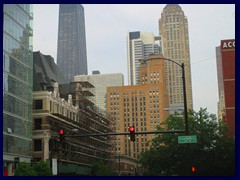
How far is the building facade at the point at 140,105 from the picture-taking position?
122m

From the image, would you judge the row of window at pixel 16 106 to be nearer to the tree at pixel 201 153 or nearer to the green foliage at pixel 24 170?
the green foliage at pixel 24 170

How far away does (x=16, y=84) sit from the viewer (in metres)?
64.8

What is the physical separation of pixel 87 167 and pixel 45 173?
91.4ft

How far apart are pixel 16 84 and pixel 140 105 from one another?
214 ft

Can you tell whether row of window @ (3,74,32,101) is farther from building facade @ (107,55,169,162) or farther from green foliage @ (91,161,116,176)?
building facade @ (107,55,169,162)

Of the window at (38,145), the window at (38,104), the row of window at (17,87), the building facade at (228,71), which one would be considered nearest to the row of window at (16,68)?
the row of window at (17,87)

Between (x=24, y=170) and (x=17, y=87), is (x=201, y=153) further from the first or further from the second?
(x=17, y=87)

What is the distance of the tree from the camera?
54812 millimetres

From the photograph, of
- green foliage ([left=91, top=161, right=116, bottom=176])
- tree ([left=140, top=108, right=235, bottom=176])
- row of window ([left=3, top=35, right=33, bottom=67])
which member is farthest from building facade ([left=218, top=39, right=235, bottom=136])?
row of window ([left=3, top=35, right=33, bottom=67])

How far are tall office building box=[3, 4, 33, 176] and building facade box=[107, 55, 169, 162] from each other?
4862cm

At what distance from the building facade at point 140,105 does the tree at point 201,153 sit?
57206 mm

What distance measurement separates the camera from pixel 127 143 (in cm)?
15000
